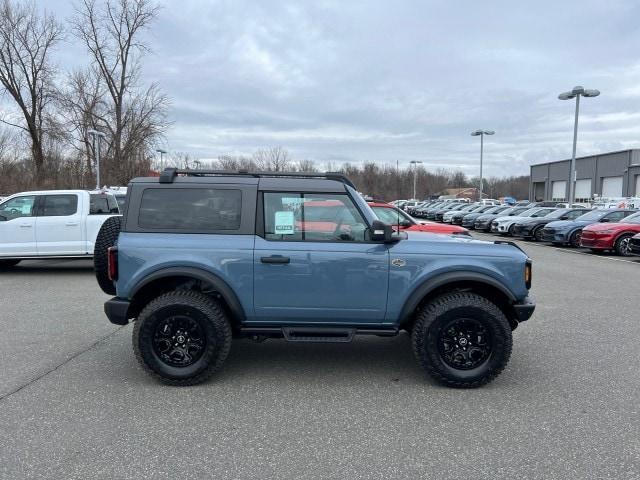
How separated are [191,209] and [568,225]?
56.7 ft

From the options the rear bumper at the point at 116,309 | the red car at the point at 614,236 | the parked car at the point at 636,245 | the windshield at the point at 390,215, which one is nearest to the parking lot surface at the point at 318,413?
the rear bumper at the point at 116,309

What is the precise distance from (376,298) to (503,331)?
117cm

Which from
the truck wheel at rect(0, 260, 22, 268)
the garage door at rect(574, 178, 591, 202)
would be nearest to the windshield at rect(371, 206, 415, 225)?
the truck wheel at rect(0, 260, 22, 268)

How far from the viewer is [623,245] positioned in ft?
49.3

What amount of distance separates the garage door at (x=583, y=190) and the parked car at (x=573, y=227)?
166 ft

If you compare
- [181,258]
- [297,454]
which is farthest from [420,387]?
[181,258]

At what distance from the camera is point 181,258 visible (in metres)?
4.37

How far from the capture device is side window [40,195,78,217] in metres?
10.7

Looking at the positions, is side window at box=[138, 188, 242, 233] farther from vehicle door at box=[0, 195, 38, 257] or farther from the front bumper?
vehicle door at box=[0, 195, 38, 257]

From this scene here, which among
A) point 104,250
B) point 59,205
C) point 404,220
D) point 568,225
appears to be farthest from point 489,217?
point 104,250

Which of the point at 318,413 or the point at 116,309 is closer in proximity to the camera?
the point at 318,413

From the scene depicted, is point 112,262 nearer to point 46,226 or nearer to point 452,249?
point 452,249

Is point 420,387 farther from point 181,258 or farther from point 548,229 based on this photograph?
point 548,229

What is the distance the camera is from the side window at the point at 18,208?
10.7 metres
